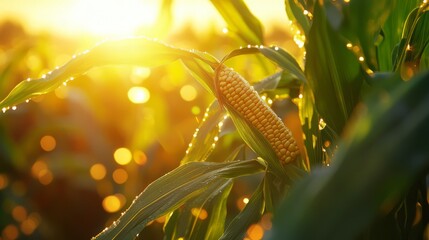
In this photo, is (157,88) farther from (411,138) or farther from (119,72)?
(411,138)

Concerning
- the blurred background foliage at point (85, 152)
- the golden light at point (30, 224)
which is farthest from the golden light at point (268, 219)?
the golden light at point (30, 224)

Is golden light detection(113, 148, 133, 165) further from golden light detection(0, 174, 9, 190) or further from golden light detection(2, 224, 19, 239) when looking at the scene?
golden light detection(2, 224, 19, 239)

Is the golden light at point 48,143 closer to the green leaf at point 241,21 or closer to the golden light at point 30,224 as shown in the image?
the golden light at point 30,224

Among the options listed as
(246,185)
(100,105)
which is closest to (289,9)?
(246,185)

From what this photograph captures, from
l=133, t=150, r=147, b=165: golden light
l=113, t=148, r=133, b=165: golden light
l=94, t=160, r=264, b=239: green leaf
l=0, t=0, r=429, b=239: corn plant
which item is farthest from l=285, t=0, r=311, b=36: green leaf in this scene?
l=113, t=148, r=133, b=165: golden light

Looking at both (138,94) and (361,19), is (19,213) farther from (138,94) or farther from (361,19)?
(361,19)

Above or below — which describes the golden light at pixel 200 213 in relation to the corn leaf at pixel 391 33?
below
